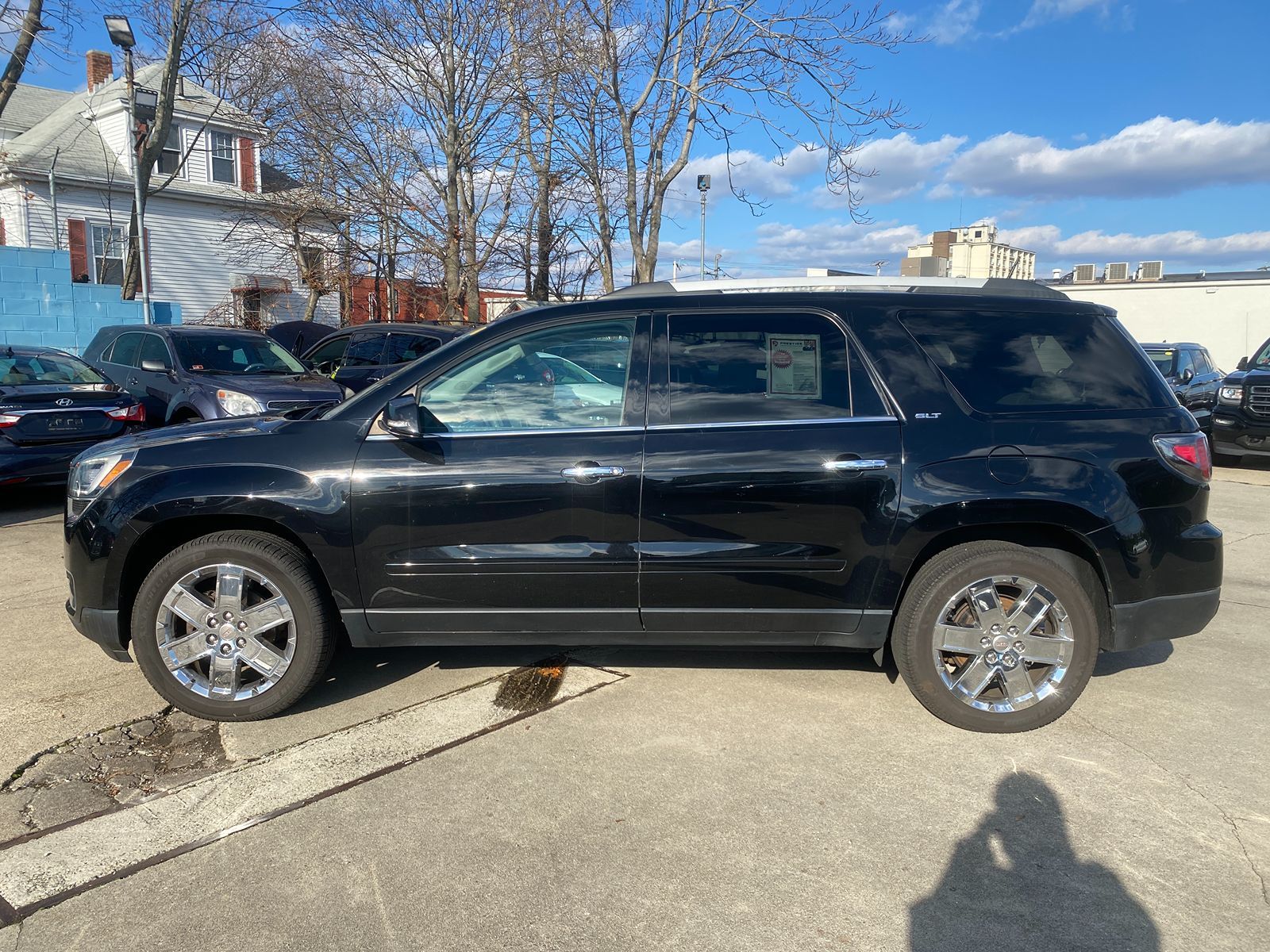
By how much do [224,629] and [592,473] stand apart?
1704 mm

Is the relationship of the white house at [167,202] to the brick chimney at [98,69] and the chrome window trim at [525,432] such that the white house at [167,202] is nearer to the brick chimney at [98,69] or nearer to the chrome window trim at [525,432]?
the brick chimney at [98,69]

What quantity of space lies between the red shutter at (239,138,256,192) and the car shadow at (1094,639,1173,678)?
1066 inches

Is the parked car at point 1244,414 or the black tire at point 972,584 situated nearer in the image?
the black tire at point 972,584

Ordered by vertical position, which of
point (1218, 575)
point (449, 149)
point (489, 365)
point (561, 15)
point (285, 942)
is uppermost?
point (561, 15)

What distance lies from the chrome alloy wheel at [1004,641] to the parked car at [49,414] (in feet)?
24.9

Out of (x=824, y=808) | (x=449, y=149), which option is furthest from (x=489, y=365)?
(x=449, y=149)

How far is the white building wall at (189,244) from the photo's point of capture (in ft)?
77.3

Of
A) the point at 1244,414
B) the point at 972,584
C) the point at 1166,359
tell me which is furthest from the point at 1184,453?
the point at 1166,359

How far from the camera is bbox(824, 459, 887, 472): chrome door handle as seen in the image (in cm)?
374

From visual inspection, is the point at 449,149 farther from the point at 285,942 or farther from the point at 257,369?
the point at 285,942

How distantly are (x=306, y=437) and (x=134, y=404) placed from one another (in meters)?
6.08

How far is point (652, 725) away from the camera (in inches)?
154

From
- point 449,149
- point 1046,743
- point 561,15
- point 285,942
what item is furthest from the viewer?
point 449,149

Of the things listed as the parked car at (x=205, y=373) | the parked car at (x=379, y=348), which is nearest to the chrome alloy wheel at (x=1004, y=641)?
the parked car at (x=205, y=373)
